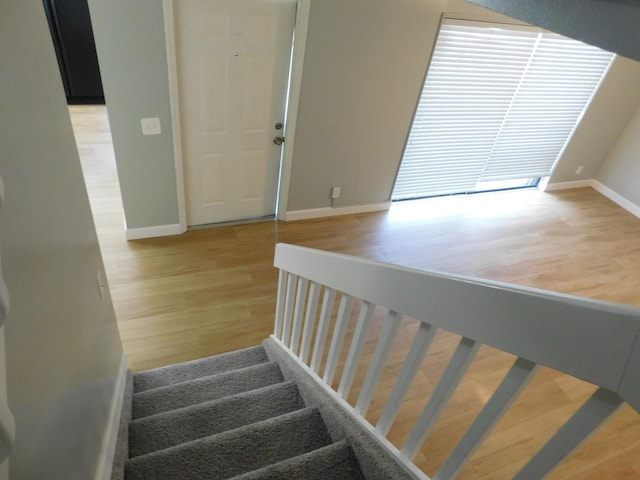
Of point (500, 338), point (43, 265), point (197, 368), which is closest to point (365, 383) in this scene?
point (500, 338)

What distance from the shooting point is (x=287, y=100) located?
129 inches

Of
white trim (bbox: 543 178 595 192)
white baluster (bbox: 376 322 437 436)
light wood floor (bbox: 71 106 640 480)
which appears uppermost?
white baluster (bbox: 376 322 437 436)

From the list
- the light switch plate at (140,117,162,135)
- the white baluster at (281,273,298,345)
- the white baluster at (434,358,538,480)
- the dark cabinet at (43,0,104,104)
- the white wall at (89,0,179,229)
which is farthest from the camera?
the dark cabinet at (43,0,104,104)

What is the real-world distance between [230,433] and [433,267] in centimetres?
270

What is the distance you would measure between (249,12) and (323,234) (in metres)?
2.00

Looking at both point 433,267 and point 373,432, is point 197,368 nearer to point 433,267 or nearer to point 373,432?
point 373,432

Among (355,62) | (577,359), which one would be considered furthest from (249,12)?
(577,359)

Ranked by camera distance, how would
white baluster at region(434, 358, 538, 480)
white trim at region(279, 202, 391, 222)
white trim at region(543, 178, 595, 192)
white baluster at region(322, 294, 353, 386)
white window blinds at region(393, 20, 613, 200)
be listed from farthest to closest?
white trim at region(543, 178, 595, 192), white trim at region(279, 202, 391, 222), white window blinds at region(393, 20, 613, 200), white baluster at region(322, 294, 353, 386), white baluster at region(434, 358, 538, 480)

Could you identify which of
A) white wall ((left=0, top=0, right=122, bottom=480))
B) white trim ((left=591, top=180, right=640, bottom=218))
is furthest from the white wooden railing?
white trim ((left=591, top=180, right=640, bottom=218))

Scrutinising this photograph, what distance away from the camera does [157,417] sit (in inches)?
63.8

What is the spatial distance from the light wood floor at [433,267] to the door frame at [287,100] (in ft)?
1.24

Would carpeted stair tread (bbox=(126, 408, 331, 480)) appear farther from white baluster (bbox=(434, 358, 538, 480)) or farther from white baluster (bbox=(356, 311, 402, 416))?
white baluster (bbox=(434, 358, 538, 480))

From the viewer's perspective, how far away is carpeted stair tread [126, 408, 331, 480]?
1294 millimetres

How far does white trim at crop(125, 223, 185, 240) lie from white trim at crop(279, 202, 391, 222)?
101 cm
